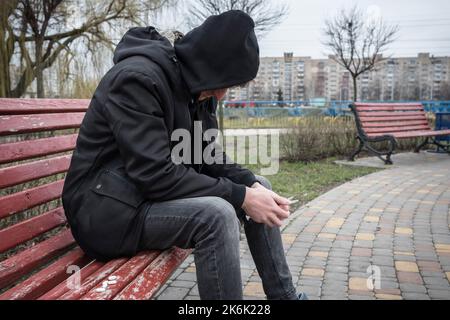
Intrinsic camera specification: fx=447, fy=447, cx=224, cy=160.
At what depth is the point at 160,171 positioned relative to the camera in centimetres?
162

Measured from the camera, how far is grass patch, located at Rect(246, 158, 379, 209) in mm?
5137

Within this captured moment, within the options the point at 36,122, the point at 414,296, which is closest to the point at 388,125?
the point at 414,296

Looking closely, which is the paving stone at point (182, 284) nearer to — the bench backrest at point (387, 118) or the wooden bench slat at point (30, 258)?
the wooden bench slat at point (30, 258)

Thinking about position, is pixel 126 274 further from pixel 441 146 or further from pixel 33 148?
pixel 441 146

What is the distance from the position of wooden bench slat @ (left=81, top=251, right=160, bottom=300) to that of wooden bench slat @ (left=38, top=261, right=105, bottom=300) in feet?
0.35

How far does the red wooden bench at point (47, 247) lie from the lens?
148cm

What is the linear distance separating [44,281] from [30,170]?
0.54 meters

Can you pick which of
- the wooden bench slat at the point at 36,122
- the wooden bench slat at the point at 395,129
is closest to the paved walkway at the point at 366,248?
the wooden bench slat at the point at 36,122

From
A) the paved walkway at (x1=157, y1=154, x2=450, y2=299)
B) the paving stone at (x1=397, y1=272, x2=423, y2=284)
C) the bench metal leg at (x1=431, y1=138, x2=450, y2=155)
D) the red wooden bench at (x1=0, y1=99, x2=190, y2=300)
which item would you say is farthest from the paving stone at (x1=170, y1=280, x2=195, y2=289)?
the bench metal leg at (x1=431, y1=138, x2=450, y2=155)

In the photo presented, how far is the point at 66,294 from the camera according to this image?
142 centimetres

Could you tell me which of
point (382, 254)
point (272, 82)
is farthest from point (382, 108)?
point (272, 82)

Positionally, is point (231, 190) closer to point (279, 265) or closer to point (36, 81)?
point (279, 265)

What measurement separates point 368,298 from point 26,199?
181cm

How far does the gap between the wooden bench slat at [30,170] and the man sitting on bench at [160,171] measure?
9.5 inches
